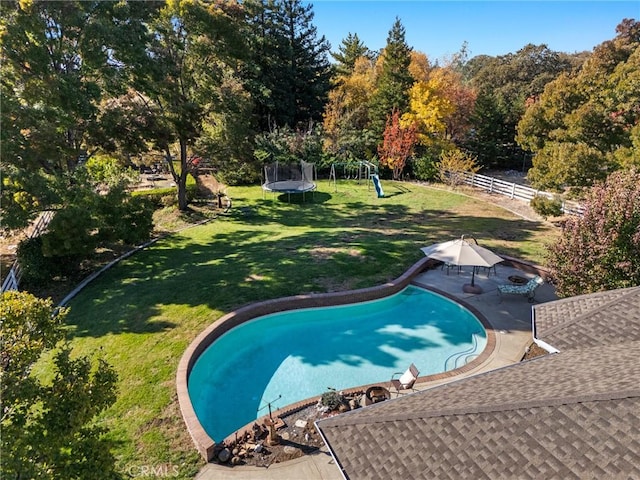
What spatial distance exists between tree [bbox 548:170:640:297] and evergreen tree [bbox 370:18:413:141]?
28.3 meters

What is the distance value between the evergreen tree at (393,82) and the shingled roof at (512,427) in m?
34.5

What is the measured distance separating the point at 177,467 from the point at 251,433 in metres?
1.59

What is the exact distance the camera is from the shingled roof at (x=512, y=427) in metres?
4.37

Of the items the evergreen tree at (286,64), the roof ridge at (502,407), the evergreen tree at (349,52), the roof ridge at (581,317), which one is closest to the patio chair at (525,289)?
Result: the roof ridge at (581,317)

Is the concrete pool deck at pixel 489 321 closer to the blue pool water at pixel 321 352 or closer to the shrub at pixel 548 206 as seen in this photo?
the blue pool water at pixel 321 352

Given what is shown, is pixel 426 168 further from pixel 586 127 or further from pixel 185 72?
pixel 185 72

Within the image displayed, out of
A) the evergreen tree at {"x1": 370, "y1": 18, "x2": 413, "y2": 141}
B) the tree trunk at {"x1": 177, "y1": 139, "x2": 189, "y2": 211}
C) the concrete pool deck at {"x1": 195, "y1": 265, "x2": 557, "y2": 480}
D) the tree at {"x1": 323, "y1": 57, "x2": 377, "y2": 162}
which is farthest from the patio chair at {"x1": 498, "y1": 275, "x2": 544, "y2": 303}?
the evergreen tree at {"x1": 370, "y1": 18, "x2": 413, "y2": 141}

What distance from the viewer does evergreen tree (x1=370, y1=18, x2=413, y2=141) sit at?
38000mm

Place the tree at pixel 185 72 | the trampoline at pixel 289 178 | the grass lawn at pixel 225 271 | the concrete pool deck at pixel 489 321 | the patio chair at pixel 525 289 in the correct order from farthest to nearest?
the trampoline at pixel 289 178
the tree at pixel 185 72
the patio chair at pixel 525 289
the grass lawn at pixel 225 271
the concrete pool deck at pixel 489 321

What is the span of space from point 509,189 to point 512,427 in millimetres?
28052

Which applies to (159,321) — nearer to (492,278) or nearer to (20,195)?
(20,195)

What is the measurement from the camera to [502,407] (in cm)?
518

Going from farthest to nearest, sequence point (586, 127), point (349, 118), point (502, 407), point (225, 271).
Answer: point (349, 118) < point (586, 127) < point (225, 271) < point (502, 407)

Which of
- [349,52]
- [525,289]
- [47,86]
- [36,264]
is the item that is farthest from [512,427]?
[349,52]
